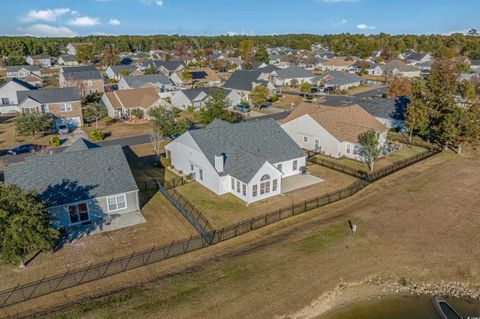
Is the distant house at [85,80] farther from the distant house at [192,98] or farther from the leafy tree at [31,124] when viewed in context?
the leafy tree at [31,124]

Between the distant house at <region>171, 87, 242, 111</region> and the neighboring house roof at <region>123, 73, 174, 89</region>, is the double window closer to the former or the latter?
the distant house at <region>171, 87, 242, 111</region>

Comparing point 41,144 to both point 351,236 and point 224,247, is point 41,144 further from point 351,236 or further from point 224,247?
point 351,236

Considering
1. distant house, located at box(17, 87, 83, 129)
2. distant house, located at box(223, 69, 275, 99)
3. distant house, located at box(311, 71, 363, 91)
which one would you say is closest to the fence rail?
distant house, located at box(17, 87, 83, 129)

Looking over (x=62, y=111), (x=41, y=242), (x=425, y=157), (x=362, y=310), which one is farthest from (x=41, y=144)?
(x=425, y=157)

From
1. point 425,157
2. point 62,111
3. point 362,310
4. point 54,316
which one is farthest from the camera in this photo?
point 62,111

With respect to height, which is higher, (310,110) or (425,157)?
(310,110)

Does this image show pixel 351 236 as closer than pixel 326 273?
No

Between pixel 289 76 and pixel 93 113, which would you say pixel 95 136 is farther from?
pixel 289 76

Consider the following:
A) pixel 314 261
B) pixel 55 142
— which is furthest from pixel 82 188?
pixel 55 142
